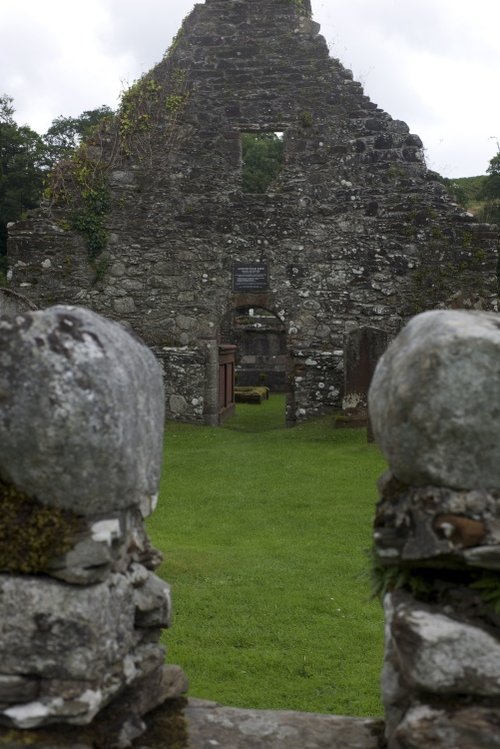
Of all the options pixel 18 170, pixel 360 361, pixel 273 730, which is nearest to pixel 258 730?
pixel 273 730

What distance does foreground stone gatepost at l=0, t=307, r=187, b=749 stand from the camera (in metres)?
2.76

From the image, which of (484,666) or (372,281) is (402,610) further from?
(372,281)

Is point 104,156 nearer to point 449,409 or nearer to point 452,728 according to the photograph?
point 449,409

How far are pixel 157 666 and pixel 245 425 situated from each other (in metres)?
13.4

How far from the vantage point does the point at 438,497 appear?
8.87 ft

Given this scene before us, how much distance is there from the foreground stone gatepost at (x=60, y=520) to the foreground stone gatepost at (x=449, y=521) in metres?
0.89

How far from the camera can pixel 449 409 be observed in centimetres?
264

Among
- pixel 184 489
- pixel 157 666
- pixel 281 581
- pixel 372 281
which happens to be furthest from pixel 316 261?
pixel 157 666

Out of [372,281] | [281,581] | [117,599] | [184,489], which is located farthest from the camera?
[372,281]

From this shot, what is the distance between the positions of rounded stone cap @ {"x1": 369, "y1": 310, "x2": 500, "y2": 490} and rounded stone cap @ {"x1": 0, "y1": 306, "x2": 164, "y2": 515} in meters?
0.86

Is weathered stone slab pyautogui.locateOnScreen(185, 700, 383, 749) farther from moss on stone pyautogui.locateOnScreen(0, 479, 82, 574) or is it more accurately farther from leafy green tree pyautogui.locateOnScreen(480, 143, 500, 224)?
leafy green tree pyautogui.locateOnScreen(480, 143, 500, 224)

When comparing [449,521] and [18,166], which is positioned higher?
[18,166]

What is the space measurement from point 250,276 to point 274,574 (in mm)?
9434

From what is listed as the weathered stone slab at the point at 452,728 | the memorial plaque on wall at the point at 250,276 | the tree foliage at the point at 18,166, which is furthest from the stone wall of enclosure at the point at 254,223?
the weathered stone slab at the point at 452,728
